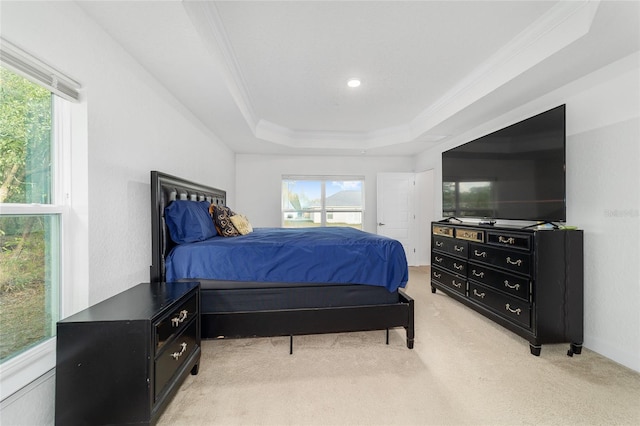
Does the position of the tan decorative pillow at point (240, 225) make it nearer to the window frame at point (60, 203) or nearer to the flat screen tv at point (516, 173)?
the window frame at point (60, 203)

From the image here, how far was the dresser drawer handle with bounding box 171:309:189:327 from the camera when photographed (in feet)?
4.77

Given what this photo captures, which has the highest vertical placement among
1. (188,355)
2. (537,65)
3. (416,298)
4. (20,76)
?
(537,65)

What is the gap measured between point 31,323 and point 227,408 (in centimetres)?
109

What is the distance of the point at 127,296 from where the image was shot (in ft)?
5.06

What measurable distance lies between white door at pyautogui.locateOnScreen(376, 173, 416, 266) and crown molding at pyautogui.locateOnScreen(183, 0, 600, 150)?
117 centimetres

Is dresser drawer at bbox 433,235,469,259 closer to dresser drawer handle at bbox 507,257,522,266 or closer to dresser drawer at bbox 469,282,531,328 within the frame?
dresser drawer at bbox 469,282,531,328

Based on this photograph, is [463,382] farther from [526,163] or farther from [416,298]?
[526,163]

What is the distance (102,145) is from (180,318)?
1.18 meters

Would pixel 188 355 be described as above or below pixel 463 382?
above

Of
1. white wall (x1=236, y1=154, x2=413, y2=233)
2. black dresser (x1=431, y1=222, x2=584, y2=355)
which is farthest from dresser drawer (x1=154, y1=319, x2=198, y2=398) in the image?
white wall (x1=236, y1=154, x2=413, y2=233)

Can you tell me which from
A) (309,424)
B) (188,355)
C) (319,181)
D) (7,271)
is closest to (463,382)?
(309,424)

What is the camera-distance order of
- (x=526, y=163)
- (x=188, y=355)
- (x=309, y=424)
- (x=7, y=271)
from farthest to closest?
1. (x=526, y=163)
2. (x=188, y=355)
3. (x=309, y=424)
4. (x=7, y=271)

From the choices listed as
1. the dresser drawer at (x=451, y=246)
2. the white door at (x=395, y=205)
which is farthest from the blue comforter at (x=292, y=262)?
the white door at (x=395, y=205)

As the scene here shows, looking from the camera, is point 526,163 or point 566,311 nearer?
point 566,311
